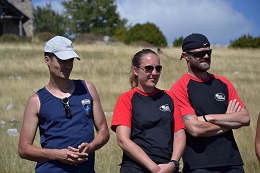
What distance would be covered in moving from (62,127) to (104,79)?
16.5m

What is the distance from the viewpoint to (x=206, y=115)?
505cm

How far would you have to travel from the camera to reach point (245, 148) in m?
9.63

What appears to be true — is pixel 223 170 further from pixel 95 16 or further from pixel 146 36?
pixel 95 16

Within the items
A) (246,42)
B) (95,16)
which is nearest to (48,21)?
(95,16)

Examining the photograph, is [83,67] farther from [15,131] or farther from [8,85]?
[15,131]

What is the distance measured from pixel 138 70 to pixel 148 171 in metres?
0.91

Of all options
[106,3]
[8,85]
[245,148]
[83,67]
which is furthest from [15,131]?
[106,3]

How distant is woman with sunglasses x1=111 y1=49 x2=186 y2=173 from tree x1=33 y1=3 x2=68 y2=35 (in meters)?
65.1

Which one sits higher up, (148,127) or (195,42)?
(195,42)

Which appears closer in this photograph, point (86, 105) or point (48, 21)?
point (86, 105)

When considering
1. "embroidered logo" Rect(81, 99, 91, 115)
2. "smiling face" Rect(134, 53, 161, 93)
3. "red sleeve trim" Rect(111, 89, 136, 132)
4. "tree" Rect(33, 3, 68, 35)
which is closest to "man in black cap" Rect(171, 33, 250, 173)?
"smiling face" Rect(134, 53, 161, 93)

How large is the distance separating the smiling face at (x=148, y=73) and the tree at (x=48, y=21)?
65.0 m

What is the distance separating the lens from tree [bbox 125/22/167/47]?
52216 mm

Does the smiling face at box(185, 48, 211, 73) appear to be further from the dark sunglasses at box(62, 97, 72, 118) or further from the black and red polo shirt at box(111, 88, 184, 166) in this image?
the dark sunglasses at box(62, 97, 72, 118)
